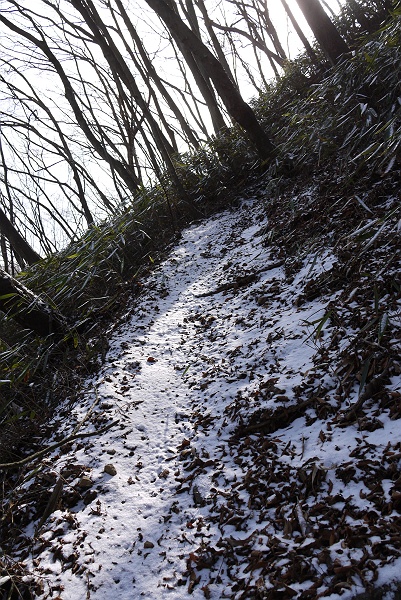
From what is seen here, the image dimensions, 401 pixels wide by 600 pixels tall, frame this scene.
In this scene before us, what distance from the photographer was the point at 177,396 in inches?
89.7

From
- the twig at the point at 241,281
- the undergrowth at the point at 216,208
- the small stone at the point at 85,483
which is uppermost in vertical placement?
the undergrowth at the point at 216,208

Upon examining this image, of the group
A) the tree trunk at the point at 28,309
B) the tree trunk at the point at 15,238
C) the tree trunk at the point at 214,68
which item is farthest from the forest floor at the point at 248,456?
the tree trunk at the point at 15,238

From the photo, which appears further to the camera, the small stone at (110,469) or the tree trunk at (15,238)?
the tree trunk at (15,238)

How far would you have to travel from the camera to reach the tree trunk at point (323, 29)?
468cm

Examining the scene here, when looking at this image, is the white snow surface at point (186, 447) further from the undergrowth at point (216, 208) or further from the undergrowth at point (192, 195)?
the undergrowth at point (192, 195)

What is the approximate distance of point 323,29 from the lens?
187 inches

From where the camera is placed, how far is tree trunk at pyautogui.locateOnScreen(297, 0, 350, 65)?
4.68 meters

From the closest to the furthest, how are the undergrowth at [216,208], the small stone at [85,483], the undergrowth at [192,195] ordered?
the small stone at [85,483], the undergrowth at [216,208], the undergrowth at [192,195]

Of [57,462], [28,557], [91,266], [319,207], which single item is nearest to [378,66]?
[319,207]

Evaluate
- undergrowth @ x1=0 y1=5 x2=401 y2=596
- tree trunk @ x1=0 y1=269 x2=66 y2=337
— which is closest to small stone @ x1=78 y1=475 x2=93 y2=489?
undergrowth @ x1=0 y1=5 x2=401 y2=596

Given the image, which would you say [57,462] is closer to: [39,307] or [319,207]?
[39,307]

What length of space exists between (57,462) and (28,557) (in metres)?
0.51

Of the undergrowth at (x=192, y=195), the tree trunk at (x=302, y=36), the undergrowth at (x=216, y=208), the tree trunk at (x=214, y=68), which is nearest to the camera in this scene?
the undergrowth at (x=216, y=208)

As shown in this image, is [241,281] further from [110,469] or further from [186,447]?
[110,469]
